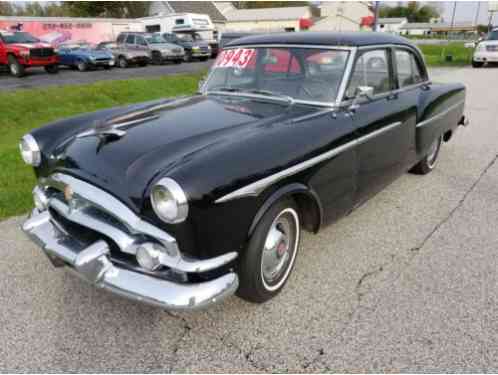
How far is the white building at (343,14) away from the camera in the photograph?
174ft

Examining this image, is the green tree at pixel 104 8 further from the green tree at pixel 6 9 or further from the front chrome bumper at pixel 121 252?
the front chrome bumper at pixel 121 252

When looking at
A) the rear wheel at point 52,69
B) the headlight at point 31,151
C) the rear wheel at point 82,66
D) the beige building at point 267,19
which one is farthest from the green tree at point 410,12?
the headlight at point 31,151

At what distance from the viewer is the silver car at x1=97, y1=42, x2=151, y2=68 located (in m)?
18.7

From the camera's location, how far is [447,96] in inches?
191

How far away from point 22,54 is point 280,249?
1581 centimetres

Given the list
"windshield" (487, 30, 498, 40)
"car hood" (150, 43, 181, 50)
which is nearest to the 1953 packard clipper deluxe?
"car hood" (150, 43, 181, 50)

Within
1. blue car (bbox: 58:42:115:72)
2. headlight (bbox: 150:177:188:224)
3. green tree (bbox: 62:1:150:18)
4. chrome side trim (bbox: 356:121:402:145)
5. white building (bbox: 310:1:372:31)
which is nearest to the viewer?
headlight (bbox: 150:177:188:224)

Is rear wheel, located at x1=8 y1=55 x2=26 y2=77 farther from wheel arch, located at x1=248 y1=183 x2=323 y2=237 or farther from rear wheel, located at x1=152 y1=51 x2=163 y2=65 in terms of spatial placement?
wheel arch, located at x1=248 y1=183 x2=323 y2=237

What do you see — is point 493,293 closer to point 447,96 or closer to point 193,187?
point 193,187

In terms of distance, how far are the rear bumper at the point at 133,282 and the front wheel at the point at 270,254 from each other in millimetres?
167

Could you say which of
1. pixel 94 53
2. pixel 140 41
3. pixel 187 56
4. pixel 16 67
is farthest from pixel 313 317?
pixel 187 56

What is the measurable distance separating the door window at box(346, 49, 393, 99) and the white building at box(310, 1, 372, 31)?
52.0 meters

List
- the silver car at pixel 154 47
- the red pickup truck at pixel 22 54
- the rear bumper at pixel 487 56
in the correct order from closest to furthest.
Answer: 1. the red pickup truck at pixel 22 54
2. the rear bumper at pixel 487 56
3. the silver car at pixel 154 47

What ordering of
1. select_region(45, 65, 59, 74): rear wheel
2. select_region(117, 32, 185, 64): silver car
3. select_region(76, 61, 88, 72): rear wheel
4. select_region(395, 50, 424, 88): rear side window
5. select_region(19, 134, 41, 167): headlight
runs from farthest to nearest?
select_region(117, 32, 185, 64): silver car, select_region(76, 61, 88, 72): rear wheel, select_region(45, 65, 59, 74): rear wheel, select_region(395, 50, 424, 88): rear side window, select_region(19, 134, 41, 167): headlight
